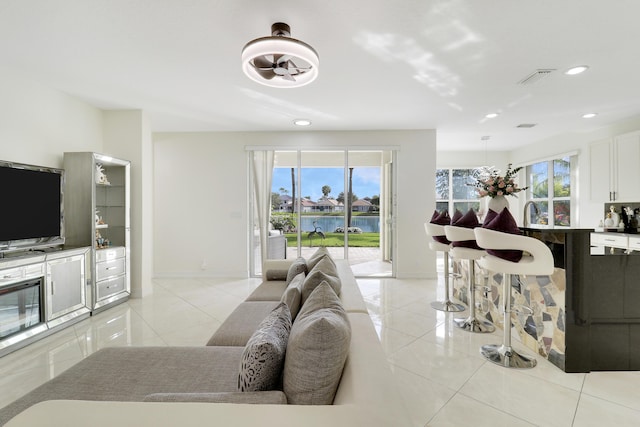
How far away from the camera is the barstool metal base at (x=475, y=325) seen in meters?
3.02

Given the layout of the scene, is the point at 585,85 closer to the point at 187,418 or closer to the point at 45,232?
the point at 187,418

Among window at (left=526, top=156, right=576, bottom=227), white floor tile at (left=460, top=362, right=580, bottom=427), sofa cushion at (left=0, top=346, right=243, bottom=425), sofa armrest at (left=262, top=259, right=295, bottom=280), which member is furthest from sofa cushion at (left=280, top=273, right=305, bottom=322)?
window at (left=526, top=156, right=576, bottom=227)

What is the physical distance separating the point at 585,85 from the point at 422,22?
2497mm

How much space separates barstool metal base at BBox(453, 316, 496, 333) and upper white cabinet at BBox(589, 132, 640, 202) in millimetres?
3304

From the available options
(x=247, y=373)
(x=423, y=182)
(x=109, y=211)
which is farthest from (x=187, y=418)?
(x=423, y=182)

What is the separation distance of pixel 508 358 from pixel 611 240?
348cm

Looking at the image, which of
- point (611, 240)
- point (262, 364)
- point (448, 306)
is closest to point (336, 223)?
point (448, 306)

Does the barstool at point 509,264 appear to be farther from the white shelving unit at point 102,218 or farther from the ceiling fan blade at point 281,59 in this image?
the white shelving unit at point 102,218

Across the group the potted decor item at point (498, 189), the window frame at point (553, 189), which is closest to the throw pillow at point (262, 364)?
the potted decor item at point (498, 189)

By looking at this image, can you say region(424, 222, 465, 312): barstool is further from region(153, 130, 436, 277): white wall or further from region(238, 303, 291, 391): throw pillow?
region(238, 303, 291, 391): throw pillow

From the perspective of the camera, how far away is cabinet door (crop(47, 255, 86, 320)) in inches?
118

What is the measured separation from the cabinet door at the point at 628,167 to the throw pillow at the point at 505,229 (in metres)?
3.56

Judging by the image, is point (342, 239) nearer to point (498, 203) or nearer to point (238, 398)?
point (498, 203)

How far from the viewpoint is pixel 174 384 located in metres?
1.41
